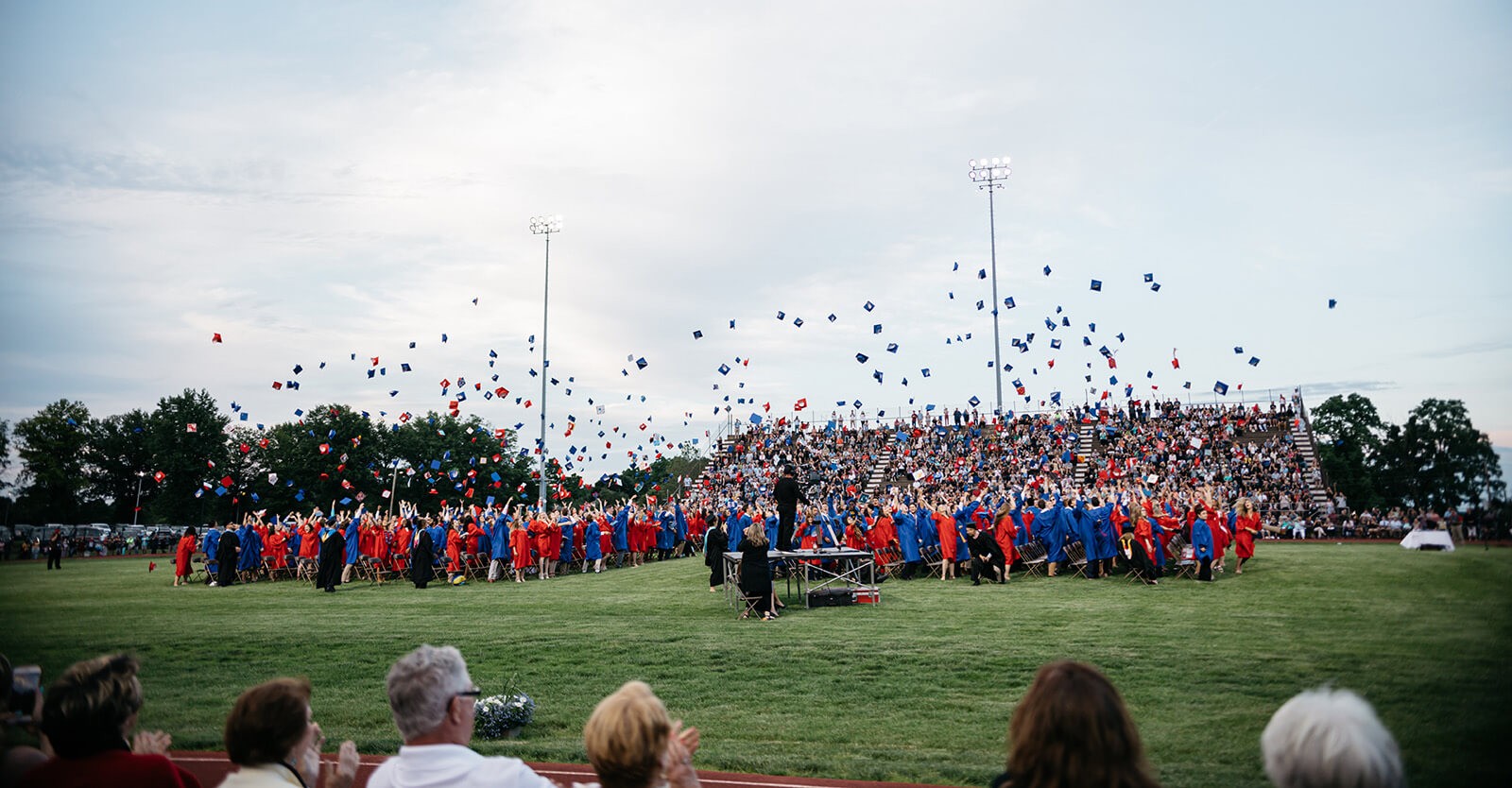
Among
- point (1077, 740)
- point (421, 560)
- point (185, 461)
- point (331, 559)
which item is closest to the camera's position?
point (1077, 740)

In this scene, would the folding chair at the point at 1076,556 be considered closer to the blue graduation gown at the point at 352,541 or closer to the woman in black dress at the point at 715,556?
the woman in black dress at the point at 715,556

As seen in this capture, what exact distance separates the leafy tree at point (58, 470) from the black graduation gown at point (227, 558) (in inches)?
1251

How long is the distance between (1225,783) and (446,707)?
17.9 ft

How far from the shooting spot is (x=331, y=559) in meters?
22.0

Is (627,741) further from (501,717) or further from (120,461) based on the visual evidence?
(120,461)

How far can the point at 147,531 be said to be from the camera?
64.1 m

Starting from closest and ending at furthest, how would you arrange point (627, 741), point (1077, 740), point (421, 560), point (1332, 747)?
point (1332, 747)
point (1077, 740)
point (627, 741)
point (421, 560)

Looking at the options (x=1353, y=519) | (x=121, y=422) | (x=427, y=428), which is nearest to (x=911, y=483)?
(x=1353, y=519)

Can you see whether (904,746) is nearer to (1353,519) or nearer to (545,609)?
(545,609)

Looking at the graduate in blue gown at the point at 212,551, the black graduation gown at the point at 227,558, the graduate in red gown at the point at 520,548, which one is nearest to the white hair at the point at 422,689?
the graduate in red gown at the point at 520,548

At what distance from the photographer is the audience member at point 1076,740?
2.40m

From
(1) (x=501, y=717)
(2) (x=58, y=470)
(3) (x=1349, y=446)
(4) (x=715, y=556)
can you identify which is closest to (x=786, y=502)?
(4) (x=715, y=556)

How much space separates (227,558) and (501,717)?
21142 millimetres

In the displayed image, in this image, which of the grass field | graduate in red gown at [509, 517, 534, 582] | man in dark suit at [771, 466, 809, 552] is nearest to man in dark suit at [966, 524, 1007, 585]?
the grass field
